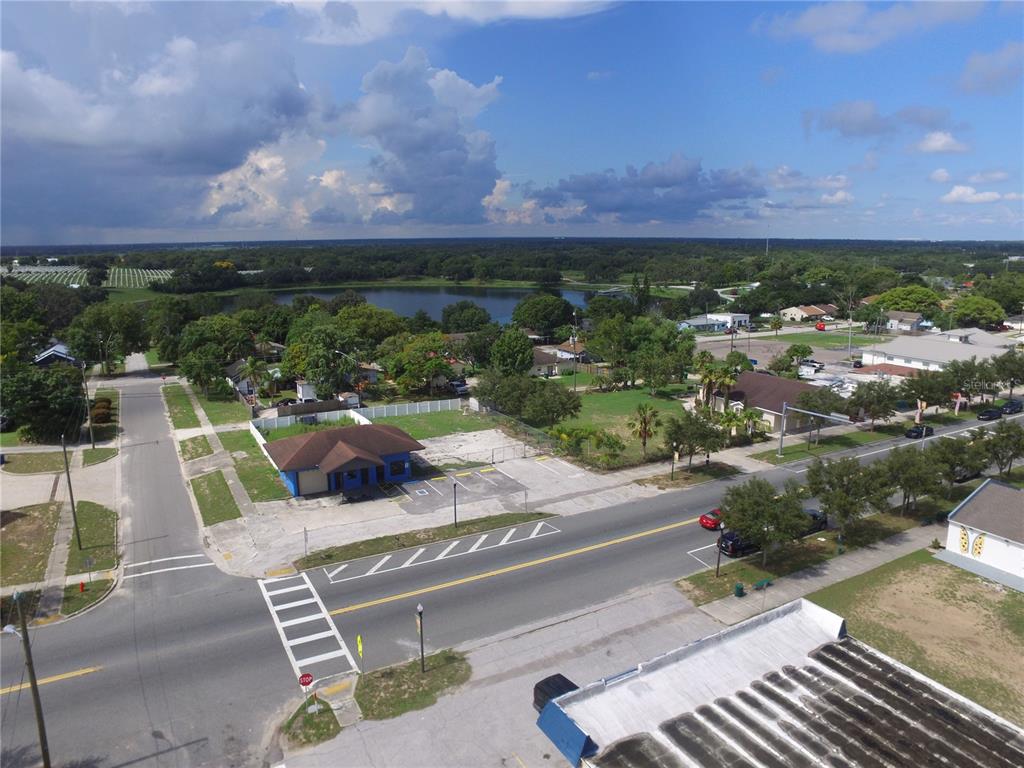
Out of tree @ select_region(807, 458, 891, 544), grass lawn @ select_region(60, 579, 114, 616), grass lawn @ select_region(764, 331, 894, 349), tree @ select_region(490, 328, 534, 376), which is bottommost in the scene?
grass lawn @ select_region(60, 579, 114, 616)

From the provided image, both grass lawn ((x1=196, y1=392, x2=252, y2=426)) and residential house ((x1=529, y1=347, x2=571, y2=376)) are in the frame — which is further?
residential house ((x1=529, y1=347, x2=571, y2=376))

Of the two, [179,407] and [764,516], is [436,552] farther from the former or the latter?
[179,407]

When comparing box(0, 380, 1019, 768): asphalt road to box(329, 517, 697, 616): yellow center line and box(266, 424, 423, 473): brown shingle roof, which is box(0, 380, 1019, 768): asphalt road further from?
box(266, 424, 423, 473): brown shingle roof

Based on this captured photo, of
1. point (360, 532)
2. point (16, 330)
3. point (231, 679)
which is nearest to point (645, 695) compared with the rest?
point (231, 679)

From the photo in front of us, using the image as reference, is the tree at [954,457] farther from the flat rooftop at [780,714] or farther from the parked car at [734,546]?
the flat rooftop at [780,714]

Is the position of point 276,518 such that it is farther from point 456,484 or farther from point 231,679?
point 231,679

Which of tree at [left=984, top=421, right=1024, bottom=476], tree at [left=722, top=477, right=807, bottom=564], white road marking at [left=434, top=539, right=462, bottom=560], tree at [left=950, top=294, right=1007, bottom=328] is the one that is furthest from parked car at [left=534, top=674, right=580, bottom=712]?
tree at [left=950, top=294, right=1007, bottom=328]

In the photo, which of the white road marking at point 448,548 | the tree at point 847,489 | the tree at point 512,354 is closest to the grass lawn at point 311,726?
the white road marking at point 448,548
